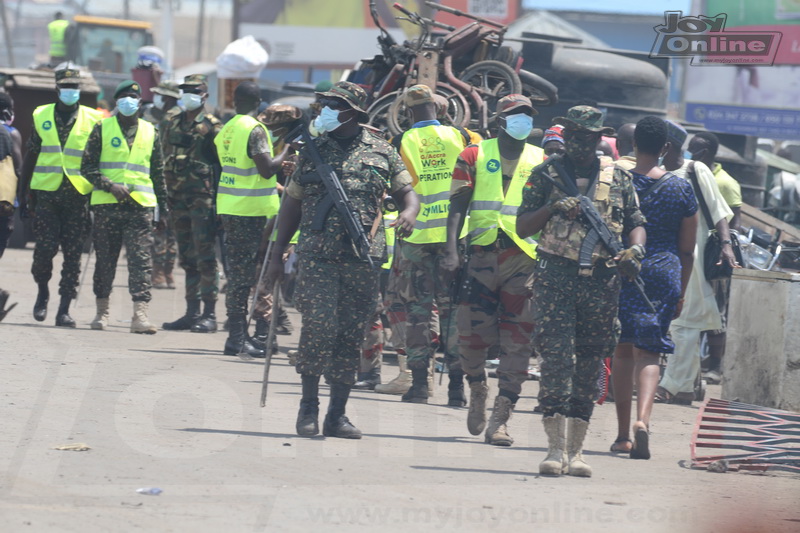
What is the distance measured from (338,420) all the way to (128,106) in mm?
4780

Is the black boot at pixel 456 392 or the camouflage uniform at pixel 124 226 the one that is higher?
the camouflage uniform at pixel 124 226

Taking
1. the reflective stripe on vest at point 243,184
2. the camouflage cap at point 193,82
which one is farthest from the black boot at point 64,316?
the camouflage cap at point 193,82

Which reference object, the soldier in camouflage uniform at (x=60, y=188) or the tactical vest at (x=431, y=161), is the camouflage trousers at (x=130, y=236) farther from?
the tactical vest at (x=431, y=161)

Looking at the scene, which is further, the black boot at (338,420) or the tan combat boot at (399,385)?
the tan combat boot at (399,385)

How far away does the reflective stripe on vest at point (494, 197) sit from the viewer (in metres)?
7.81

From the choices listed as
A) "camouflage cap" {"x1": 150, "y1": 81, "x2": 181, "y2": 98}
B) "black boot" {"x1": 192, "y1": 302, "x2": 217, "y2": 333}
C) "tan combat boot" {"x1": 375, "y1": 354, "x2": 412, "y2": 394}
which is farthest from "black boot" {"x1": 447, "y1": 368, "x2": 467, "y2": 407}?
"camouflage cap" {"x1": 150, "y1": 81, "x2": 181, "y2": 98}

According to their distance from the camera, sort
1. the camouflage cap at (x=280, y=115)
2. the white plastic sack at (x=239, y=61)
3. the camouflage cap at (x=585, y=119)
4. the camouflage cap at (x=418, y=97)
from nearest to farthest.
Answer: the camouflage cap at (x=585, y=119) < the camouflage cap at (x=418, y=97) < the camouflage cap at (x=280, y=115) < the white plastic sack at (x=239, y=61)

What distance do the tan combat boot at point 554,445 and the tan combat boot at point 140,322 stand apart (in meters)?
5.27

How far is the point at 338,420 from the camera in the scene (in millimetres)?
7395

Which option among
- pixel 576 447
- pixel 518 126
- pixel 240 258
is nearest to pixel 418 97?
pixel 518 126

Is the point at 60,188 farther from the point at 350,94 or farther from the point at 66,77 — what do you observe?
the point at 350,94

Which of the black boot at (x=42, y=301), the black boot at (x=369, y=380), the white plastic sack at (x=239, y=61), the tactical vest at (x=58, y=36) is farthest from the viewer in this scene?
the tactical vest at (x=58, y=36)

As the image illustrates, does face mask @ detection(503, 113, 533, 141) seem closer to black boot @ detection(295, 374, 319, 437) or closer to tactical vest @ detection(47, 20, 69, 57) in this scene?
black boot @ detection(295, 374, 319, 437)

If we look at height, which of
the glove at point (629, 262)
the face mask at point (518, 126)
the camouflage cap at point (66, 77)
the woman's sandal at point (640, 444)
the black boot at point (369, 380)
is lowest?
the black boot at point (369, 380)
